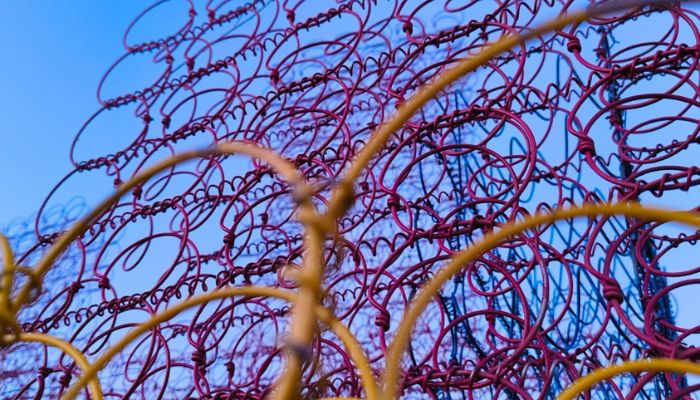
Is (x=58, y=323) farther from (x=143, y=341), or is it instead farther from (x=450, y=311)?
(x=450, y=311)

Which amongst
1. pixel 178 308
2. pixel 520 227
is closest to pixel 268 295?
pixel 178 308

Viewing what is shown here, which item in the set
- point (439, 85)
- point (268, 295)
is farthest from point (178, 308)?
point (439, 85)

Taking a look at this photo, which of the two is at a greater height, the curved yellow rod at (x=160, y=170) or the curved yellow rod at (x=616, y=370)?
the curved yellow rod at (x=160, y=170)

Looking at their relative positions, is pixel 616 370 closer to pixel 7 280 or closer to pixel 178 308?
pixel 178 308

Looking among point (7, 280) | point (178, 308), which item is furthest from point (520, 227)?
point (7, 280)

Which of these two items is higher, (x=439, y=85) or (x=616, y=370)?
(x=439, y=85)

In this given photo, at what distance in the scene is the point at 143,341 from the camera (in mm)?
1498

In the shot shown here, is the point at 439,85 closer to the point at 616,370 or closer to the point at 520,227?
the point at 520,227

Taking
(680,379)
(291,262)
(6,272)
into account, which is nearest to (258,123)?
(291,262)

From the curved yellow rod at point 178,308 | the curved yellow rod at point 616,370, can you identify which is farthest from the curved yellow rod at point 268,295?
the curved yellow rod at point 616,370

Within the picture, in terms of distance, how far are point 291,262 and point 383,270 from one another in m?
0.25

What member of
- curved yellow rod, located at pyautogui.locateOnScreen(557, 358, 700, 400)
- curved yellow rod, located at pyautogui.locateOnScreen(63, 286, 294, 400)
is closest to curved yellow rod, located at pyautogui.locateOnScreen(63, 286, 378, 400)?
curved yellow rod, located at pyautogui.locateOnScreen(63, 286, 294, 400)

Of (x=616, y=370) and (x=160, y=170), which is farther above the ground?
(x=160, y=170)

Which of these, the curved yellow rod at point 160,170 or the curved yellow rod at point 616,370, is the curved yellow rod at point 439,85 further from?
the curved yellow rod at point 616,370
